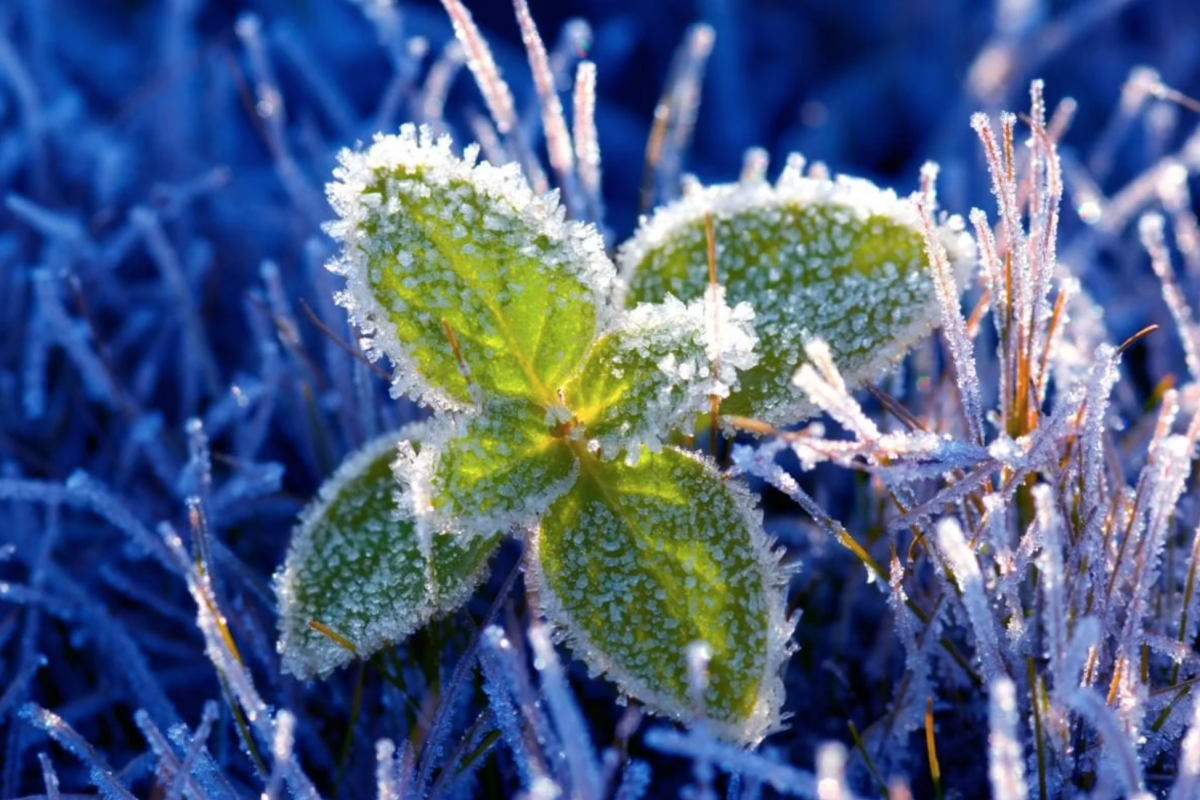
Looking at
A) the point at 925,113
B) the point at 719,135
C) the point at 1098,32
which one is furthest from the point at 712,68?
the point at 1098,32

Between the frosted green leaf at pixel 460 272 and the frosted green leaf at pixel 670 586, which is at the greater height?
the frosted green leaf at pixel 460 272

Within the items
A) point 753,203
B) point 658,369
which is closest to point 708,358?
point 658,369

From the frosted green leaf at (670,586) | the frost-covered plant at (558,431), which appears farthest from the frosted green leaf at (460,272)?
the frosted green leaf at (670,586)

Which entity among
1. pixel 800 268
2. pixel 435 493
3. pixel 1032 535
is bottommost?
pixel 1032 535

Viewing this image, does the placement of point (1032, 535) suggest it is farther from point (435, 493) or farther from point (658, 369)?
point (435, 493)

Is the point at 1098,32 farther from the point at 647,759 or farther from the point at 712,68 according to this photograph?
the point at 647,759

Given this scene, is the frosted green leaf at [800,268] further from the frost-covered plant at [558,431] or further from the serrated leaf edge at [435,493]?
the serrated leaf edge at [435,493]

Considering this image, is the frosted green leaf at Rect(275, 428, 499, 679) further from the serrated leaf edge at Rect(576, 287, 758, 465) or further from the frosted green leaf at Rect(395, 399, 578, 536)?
the serrated leaf edge at Rect(576, 287, 758, 465)
